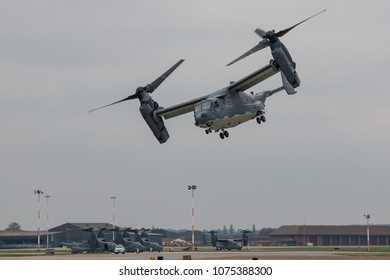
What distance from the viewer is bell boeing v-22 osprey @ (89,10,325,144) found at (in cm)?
7931

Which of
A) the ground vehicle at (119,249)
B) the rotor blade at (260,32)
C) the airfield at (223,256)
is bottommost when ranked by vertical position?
the airfield at (223,256)

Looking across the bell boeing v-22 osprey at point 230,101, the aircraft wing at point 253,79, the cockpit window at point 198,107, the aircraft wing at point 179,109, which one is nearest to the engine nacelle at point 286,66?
the bell boeing v-22 osprey at point 230,101

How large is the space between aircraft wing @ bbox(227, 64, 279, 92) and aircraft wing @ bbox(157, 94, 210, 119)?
3745mm

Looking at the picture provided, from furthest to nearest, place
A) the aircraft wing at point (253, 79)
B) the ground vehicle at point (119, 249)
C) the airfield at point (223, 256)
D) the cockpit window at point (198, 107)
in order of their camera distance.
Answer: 1. the ground vehicle at point (119, 249)
2. the airfield at point (223, 256)
3. the cockpit window at point (198, 107)
4. the aircraft wing at point (253, 79)

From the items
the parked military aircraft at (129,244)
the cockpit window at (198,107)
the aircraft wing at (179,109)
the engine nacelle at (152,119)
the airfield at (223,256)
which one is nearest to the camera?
the cockpit window at (198,107)

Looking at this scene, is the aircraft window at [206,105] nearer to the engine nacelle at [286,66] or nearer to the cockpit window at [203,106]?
the cockpit window at [203,106]

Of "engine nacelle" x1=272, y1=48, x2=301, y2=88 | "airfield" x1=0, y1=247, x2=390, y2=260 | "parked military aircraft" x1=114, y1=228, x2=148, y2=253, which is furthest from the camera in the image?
"parked military aircraft" x1=114, y1=228, x2=148, y2=253

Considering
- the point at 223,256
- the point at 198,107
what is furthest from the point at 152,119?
the point at 223,256

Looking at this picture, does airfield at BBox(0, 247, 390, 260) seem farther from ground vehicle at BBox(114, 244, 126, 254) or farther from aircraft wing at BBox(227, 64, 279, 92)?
aircraft wing at BBox(227, 64, 279, 92)

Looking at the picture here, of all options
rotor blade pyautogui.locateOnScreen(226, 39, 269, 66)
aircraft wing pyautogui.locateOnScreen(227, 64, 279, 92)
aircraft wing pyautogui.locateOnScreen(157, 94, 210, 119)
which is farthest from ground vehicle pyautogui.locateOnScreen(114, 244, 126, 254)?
rotor blade pyautogui.locateOnScreen(226, 39, 269, 66)

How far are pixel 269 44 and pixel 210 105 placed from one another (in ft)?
35.8

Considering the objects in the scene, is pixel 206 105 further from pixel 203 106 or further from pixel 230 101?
pixel 230 101

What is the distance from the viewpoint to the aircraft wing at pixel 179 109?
91819 mm
